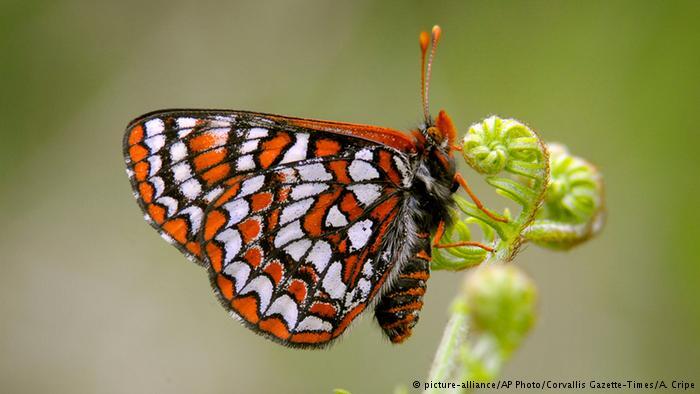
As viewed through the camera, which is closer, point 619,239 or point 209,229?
point 209,229

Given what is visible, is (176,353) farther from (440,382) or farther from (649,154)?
(440,382)

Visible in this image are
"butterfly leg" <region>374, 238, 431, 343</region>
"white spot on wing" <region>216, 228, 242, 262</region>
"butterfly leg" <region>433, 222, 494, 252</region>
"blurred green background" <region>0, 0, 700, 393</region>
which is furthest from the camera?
"blurred green background" <region>0, 0, 700, 393</region>

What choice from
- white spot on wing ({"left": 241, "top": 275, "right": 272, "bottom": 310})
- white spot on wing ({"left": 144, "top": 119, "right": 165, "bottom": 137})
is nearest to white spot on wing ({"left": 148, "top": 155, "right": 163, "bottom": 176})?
white spot on wing ({"left": 144, "top": 119, "right": 165, "bottom": 137})

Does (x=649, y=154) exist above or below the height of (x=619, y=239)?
above

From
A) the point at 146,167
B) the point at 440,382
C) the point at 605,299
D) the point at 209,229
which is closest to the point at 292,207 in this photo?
the point at 209,229

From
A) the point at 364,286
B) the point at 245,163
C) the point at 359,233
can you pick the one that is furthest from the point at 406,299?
the point at 245,163

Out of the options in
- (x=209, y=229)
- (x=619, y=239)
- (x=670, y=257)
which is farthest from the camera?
(x=619, y=239)

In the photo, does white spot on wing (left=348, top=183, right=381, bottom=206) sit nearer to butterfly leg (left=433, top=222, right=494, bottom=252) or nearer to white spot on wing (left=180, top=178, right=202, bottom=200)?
butterfly leg (left=433, top=222, right=494, bottom=252)

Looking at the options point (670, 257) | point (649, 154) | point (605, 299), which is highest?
point (649, 154)

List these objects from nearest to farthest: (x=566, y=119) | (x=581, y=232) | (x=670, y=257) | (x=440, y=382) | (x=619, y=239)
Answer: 1. (x=440, y=382)
2. (x=581, y=232)
3. (x=670, y=257)
4. (x=619, y=239)
5. (x=566, y=119)
